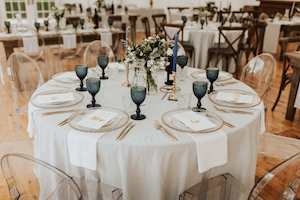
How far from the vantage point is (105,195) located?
1.46 metres

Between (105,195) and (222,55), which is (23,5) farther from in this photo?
(105,195)

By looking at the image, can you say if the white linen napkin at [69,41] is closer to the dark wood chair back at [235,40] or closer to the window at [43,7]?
the dark wood chair back at [235,40]

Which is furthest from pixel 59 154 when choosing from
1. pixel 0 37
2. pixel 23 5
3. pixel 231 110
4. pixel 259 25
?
pixel 23 5

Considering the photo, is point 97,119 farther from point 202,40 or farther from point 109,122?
point 202,40

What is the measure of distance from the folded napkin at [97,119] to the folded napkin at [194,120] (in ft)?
1.13

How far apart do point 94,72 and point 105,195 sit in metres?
1.16

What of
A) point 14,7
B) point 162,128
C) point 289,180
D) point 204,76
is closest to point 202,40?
point 204,76

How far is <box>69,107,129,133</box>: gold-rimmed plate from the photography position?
55.2 inches

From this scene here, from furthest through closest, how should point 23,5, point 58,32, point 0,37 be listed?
1. point 23,5
2. point 58,32
3. point 0,37

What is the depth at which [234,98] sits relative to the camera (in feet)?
5.85

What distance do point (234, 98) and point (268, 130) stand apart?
1541 millimetres

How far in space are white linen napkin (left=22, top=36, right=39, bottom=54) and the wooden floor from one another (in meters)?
0.67

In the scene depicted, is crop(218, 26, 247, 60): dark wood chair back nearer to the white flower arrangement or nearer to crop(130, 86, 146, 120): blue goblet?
the white flower arrangement

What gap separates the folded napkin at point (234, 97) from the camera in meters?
1.75
